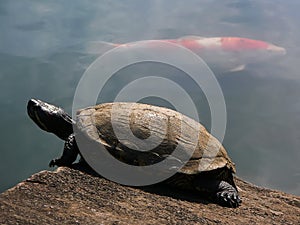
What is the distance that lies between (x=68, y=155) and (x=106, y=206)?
4.86 ft

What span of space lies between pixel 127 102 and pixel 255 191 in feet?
8.55

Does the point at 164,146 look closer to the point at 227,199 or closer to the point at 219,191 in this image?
the point at 219,191

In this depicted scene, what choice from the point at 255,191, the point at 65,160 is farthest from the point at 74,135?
the point at 255,191

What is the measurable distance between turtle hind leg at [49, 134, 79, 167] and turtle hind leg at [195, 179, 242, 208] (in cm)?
169

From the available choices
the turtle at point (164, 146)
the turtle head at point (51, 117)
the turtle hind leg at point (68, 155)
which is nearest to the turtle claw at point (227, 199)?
the turtle at point (164, 146)

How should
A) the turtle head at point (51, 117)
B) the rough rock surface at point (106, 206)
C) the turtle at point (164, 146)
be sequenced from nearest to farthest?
the rough rock surface at point (106, 206) < the turtle at point (164, 146) < the turtle head at point (51, 117)

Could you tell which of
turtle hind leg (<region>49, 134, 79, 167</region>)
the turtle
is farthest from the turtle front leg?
turtle hind leg (<region>49, 134, 79, 167</region>)

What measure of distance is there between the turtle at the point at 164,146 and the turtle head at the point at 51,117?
1.04ft

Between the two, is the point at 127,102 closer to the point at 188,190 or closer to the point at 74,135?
the point at 74,135

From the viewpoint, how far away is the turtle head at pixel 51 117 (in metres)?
6.71

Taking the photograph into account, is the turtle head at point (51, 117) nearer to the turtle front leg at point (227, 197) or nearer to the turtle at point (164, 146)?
the turtle at point (164, 146)

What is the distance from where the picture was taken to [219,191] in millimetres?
5805

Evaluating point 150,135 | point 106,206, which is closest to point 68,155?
point 150,135

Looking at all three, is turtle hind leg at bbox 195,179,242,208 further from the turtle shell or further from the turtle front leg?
the turtle shell
